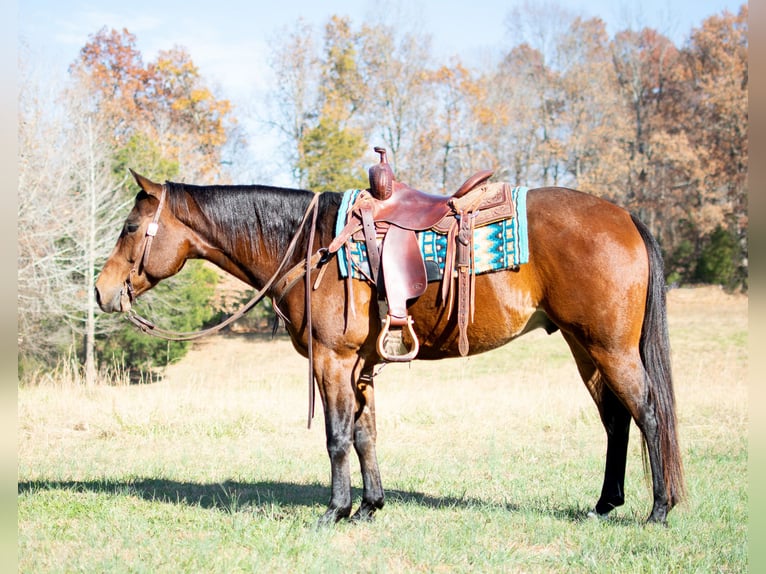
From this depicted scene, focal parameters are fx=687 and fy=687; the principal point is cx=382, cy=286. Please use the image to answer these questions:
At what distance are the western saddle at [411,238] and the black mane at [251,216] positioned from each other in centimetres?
41

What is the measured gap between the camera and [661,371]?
4266 millimetres

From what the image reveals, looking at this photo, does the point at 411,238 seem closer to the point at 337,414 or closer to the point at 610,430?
the point at 337,414

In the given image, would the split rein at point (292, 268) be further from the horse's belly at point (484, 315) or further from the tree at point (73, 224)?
the tree at point (73, 224)

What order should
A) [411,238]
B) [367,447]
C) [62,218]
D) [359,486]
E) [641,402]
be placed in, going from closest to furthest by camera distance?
[641,402] < [411,238] < [367,447] < [359,486] < [62,218]

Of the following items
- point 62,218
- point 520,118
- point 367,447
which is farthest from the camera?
point 520,118

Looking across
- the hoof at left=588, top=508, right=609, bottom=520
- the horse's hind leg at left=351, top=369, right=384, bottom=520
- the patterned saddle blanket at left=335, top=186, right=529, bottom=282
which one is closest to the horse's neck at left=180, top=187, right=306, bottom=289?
the patterned saddle blanket at left=335, top=186, right=529, bottom=282

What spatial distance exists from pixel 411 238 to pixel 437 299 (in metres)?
0.42

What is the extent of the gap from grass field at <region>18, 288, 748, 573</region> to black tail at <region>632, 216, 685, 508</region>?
1.14 feet

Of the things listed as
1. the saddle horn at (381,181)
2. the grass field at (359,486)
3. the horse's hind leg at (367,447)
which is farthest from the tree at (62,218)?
the horse's hind leg at (367,447)

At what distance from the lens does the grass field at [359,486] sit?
3830 millimetres

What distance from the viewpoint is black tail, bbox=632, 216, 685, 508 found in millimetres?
4191

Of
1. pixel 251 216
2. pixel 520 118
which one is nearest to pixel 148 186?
pixel 251 216

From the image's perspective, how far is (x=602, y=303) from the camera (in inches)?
164

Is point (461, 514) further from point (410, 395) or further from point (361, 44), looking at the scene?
point (361, 44)
